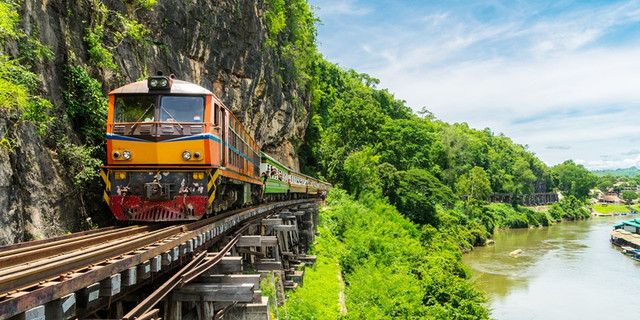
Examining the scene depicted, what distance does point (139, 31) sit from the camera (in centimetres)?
1399

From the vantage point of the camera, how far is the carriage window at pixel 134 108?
8.81 m

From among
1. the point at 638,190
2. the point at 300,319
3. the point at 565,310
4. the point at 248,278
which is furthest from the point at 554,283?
the point at 638,190

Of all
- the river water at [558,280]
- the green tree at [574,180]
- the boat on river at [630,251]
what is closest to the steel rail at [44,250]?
the river water at [558,280]

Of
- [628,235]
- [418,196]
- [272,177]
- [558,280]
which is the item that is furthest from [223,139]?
[628,235]

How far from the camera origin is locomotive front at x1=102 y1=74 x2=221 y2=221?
837 centimetres

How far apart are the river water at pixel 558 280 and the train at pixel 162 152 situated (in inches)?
587

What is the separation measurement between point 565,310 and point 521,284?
17.6 feet

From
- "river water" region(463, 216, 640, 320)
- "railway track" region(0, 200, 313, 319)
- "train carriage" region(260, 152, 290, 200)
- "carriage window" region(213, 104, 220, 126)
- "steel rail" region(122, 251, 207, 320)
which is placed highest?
"carriage window" region(213, 104, 220, 126)

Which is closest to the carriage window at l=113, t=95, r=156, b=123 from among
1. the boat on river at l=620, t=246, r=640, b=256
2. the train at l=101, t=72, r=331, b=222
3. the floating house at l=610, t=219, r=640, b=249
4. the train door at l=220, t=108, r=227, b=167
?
the train at l=101, t=72, r=331, b=222

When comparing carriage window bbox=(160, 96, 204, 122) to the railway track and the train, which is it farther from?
the railway track

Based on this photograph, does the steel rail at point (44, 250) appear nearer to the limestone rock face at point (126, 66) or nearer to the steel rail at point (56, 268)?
the steel rail at point (56, 268)

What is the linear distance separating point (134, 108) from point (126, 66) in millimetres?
4706

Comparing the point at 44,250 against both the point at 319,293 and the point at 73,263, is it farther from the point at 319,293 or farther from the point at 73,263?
the point at 319,293

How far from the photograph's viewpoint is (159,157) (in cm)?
850
